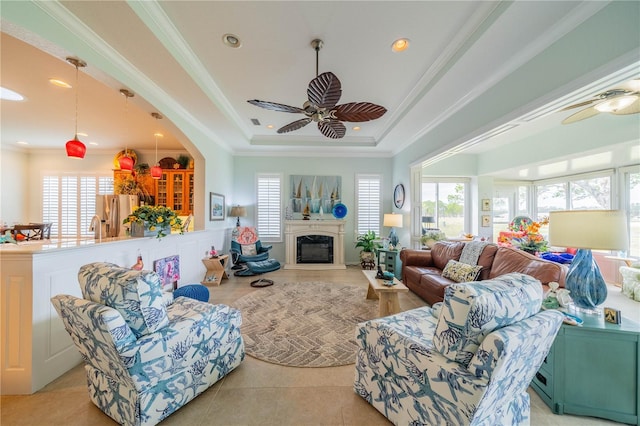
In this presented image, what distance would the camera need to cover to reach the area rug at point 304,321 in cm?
219

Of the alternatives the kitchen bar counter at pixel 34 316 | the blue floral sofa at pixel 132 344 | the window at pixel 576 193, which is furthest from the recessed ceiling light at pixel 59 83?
the window at pixel 576 193

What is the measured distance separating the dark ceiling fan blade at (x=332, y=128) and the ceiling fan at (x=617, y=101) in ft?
7.15

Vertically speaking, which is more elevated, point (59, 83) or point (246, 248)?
point (59, 83)

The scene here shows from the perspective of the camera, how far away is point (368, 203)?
19.7ft

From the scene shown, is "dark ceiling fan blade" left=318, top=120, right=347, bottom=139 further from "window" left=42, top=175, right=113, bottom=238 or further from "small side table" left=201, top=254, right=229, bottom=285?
"window" left=42, top=175, right=113, bottom=238

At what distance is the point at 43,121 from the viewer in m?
4.05

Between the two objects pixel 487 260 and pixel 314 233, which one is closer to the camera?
pixel 487 260

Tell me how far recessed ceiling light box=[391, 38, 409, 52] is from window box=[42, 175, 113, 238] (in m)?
7.28

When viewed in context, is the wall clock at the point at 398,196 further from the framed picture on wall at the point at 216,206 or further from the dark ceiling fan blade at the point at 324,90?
the framed picture on wall at the point at 216,206

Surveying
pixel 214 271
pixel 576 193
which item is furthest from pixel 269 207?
pixel 576 193

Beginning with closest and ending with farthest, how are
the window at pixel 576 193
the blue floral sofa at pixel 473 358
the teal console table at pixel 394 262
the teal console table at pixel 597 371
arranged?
1. the blue floral sofa at pixel 473 358
2. the teal console table at pixel 597 371
3. the teal console table at pixel 394 262
4. the window at pixel 576 193

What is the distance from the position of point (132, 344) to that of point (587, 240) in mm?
3102

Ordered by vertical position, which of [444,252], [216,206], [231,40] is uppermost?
[231,40]

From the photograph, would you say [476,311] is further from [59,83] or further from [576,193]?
[576,193]
